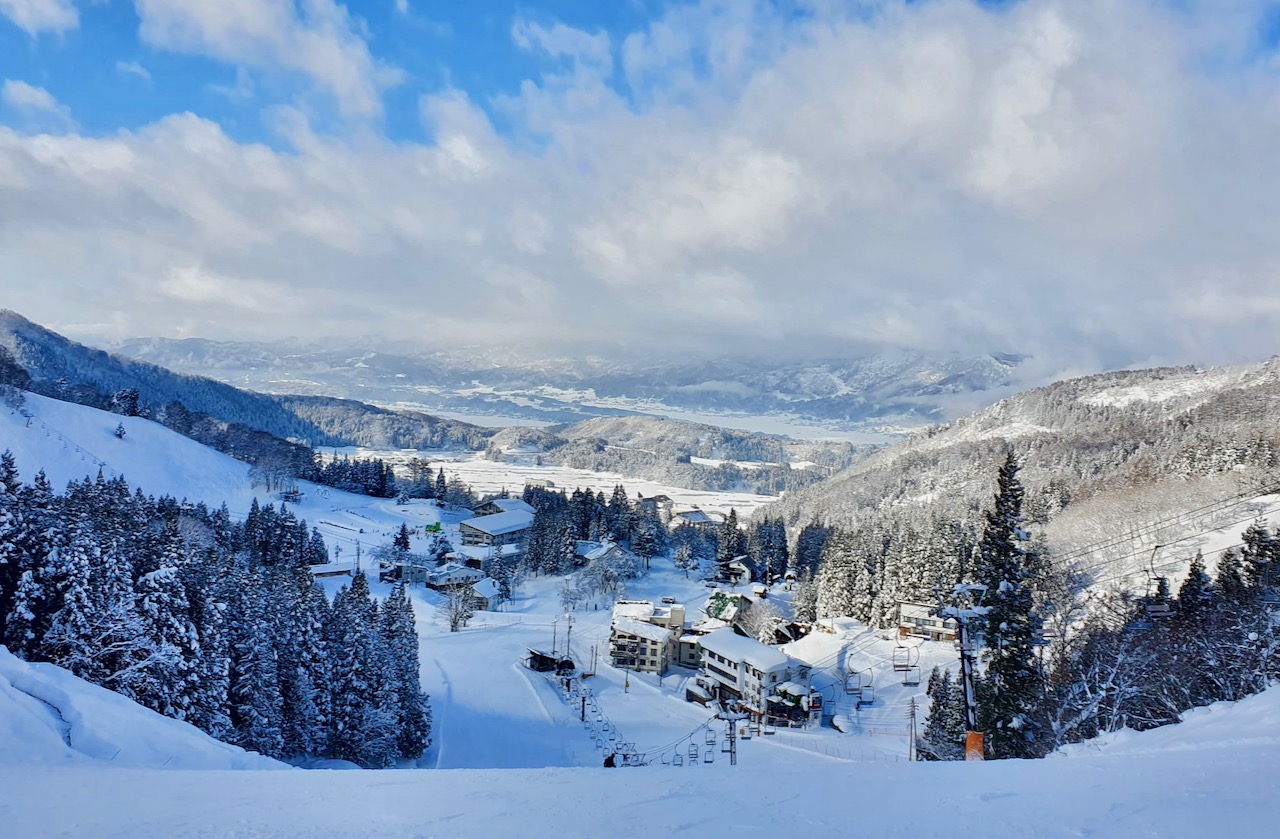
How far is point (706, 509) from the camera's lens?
127 metres

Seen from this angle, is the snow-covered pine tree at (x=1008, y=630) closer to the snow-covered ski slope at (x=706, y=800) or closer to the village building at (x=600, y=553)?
the snow-covered ski slope at (x=706, y=800)

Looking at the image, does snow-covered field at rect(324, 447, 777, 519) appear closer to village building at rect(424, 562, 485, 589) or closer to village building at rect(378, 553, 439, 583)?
village building at rect(378, 553, 439, 583)

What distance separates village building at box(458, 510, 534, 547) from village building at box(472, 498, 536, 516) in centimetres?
342

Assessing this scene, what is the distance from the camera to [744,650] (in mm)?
35062

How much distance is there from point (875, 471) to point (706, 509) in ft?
125

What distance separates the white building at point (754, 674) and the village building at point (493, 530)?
137 ft

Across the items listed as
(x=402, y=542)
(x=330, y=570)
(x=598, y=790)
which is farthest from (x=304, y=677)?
(x=402, y=542)

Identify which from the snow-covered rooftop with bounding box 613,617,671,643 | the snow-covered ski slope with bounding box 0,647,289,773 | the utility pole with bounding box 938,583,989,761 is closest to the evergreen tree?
the snow-covered rooftop with bounding box 613,617,671,643

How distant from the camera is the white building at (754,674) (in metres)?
32.5

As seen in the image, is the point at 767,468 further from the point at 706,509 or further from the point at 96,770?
the point at 96,770

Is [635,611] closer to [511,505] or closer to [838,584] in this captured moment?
[838,584]

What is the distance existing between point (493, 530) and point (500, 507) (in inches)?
340

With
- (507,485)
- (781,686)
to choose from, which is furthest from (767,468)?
(781,686)

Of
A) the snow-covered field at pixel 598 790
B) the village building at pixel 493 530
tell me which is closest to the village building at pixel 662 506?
the village building at pixel 493 530
